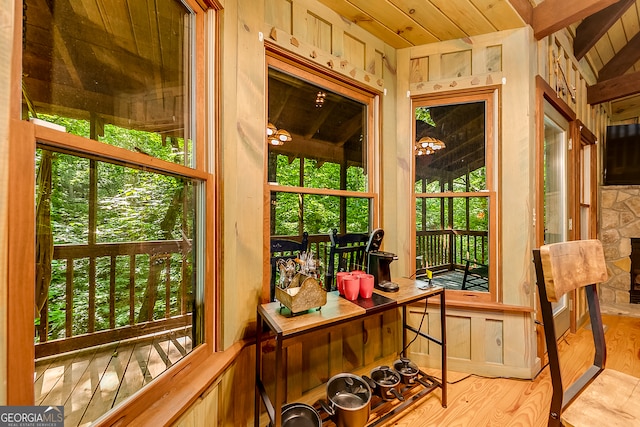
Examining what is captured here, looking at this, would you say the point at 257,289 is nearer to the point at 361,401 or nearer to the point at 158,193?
the point at 158,193

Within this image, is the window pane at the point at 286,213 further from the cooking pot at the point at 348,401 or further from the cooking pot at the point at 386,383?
the cooking pot at the point at 386,383

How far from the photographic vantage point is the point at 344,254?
2.09 m

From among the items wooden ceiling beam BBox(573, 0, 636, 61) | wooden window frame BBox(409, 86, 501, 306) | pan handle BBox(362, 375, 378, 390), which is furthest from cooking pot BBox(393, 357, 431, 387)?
wooden ceiling beam BBox(573, 0, 636, 61)

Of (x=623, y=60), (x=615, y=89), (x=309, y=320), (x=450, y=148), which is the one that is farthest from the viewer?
(x=623, y=60)

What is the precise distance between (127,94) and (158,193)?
0.43 meters

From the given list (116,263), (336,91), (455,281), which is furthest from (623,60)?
(116,263)

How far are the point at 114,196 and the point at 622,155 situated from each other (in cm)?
573

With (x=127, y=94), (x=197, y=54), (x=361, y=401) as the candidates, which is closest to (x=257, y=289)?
(x=361, y=401)

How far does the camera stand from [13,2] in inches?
24.0

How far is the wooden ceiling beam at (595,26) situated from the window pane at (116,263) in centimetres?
394

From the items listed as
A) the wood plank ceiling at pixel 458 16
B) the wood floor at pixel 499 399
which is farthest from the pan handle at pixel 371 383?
the wood plank ceiling at pixel 458 16

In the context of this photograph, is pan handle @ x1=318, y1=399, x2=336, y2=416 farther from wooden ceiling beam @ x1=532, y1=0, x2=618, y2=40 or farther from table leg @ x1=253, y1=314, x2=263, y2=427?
wooden ceiling beam @ x1=532, y1=0, x2=618, y2=40

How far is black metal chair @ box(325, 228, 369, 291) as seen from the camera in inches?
80.8

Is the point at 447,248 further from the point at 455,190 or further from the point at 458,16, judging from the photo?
the point at 458,16
